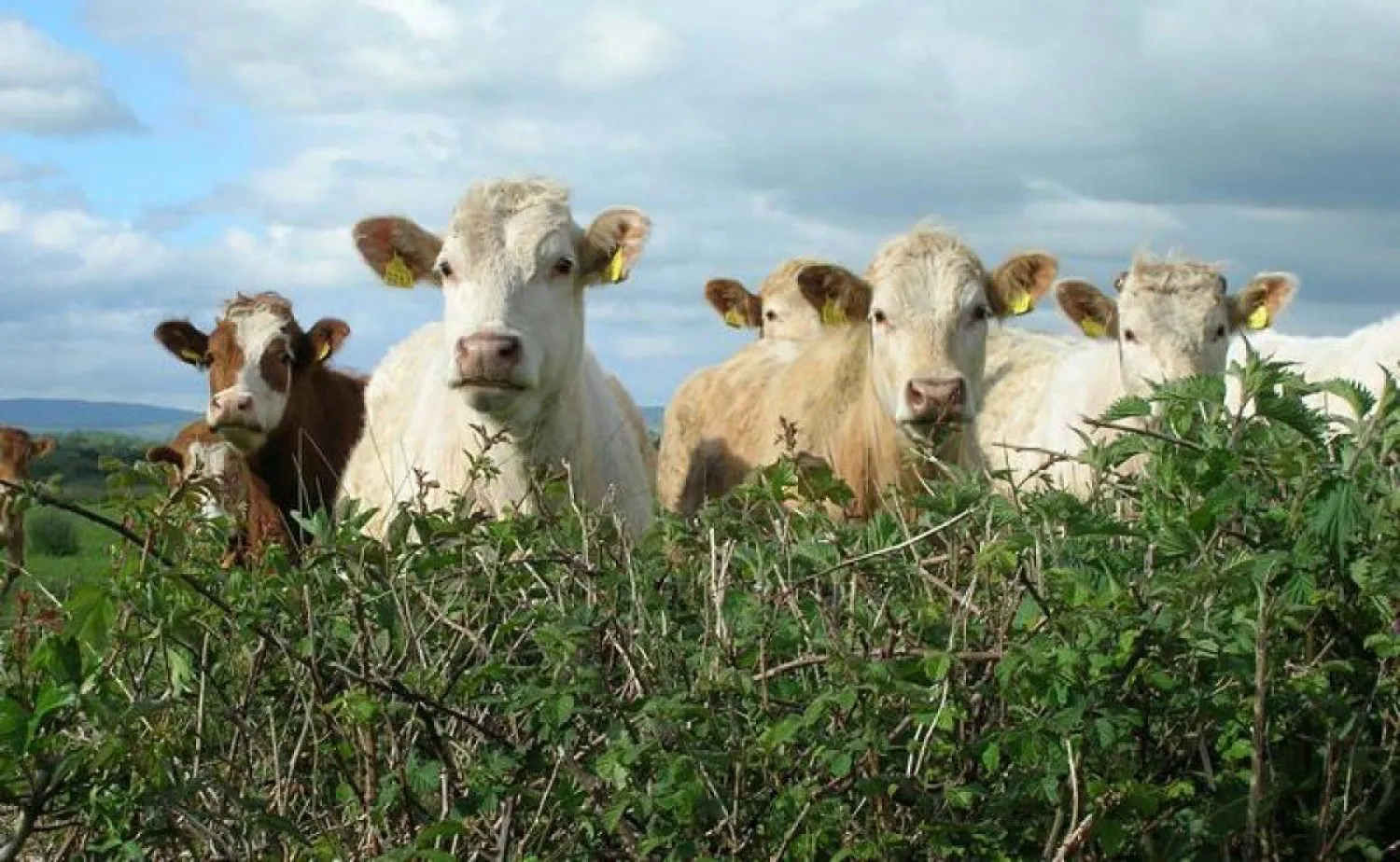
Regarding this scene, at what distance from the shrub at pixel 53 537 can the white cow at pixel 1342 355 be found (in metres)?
18.3

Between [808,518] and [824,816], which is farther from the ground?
[808,518]

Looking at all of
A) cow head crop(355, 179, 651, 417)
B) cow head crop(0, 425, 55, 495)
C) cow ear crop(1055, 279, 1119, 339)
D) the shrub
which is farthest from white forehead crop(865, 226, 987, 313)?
the shrub

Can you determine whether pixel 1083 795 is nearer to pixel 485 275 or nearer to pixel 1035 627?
pixel 1035 627

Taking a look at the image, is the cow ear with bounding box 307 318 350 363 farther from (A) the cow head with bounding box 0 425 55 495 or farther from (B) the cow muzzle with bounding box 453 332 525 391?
(A) the cow head with bounding box 0 425 55 495

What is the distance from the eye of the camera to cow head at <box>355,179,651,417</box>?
320 inches

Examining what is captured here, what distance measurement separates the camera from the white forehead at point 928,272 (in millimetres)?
9570

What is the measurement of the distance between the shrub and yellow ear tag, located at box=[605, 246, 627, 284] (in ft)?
65.6

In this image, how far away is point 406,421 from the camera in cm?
978

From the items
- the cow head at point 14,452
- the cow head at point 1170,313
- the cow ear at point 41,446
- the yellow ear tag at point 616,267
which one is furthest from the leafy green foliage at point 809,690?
the cow ear at point 41,446

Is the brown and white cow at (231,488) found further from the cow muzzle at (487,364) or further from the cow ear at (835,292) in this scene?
the cow ear at (835,292)

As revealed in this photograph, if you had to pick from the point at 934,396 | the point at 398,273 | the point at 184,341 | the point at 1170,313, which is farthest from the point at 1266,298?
the point at 184,341

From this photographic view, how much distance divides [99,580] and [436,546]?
703mm

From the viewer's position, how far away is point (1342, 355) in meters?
13.8

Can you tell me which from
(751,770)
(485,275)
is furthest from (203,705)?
(485,275)
